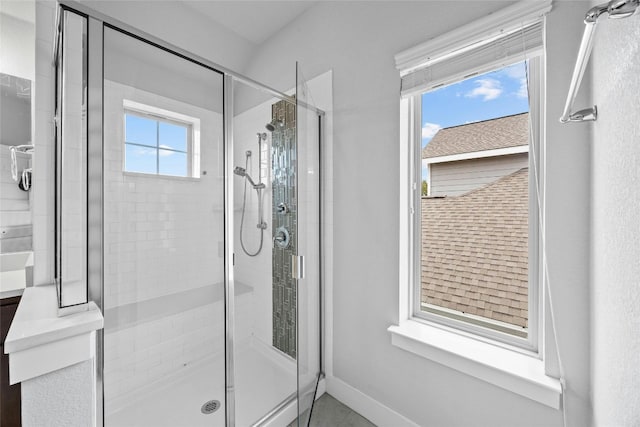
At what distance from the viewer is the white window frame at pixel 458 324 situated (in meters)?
1.11

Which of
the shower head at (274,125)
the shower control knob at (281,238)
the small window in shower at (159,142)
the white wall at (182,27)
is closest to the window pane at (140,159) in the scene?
the small window in shower at (159,142)

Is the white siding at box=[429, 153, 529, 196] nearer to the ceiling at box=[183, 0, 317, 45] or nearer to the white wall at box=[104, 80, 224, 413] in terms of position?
the white wall at box=[104, 80, 224, 413]

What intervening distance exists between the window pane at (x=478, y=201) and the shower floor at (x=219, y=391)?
973mm

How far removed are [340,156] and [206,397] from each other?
167cm

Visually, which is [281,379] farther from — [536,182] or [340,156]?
[536,182]

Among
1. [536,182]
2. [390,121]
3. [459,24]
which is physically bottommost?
[536,182]

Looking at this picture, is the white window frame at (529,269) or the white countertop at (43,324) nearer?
the white countertop at (43,324)

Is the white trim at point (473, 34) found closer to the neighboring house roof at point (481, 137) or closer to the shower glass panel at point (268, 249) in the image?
the neighboring house roof at point (481, 137)

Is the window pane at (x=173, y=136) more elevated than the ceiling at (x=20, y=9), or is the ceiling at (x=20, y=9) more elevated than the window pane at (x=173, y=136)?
the ceiling at (x=20, y=9)

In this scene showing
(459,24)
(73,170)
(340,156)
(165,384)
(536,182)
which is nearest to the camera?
(73,170)

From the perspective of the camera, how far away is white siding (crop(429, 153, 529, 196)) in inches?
51.8

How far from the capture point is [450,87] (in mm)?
1493

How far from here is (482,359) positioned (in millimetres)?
1209

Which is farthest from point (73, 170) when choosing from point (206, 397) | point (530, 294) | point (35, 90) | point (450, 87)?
point (530, 294)
